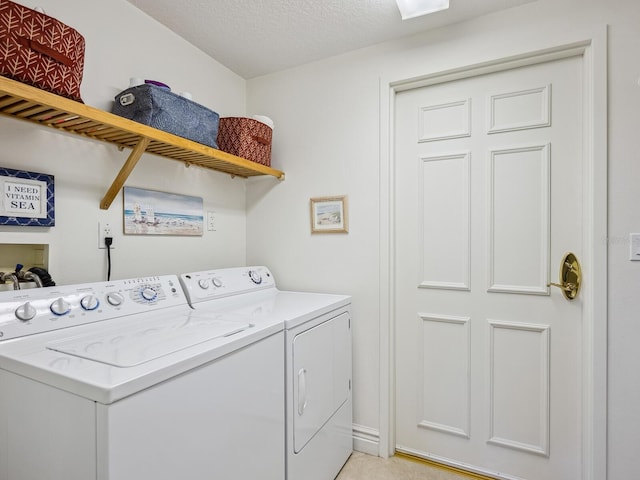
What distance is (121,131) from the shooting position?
1.40 metres

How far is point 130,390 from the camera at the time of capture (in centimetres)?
78

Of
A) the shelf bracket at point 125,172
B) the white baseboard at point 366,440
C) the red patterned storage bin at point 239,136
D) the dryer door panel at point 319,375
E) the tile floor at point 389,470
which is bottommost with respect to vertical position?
the tile floor at point 389,470

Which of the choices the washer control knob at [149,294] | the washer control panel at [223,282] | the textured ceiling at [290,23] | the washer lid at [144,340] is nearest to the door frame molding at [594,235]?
the textured ceiling at [290,23]

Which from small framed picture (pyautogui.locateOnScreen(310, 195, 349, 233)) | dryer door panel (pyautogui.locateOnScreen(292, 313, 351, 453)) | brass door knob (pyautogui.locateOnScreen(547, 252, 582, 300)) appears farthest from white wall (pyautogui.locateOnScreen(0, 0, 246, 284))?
brass door knob (pyautogui.locateOnScreen(547, 252, 582, 300))

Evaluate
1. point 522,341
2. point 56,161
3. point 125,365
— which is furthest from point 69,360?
point 522,341

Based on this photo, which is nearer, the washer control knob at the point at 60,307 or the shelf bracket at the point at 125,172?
the washer control knob at the point at 60,307

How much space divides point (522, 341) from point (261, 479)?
4.57ft

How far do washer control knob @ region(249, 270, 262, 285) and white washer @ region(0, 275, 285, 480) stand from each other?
0.64 meters

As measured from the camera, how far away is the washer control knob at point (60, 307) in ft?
3.79

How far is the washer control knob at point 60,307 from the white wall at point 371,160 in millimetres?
1282

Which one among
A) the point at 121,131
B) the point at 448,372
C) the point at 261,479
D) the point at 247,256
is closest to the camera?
the point at 261,479

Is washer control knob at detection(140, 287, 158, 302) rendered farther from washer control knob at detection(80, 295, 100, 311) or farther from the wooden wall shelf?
the wooden wall shelf

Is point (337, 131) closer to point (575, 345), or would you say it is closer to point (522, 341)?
point (522, 341)

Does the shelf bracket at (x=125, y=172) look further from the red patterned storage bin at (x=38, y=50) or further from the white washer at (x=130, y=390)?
the white washer at (x=130, y=390)
